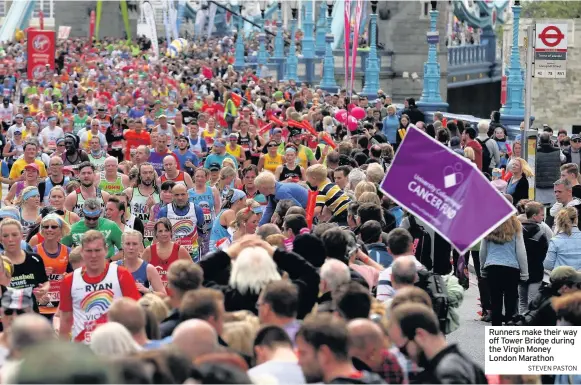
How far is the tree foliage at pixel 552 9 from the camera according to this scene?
288 ft

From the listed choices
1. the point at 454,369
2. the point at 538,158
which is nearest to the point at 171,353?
the point at 454,369

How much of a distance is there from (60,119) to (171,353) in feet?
64.4

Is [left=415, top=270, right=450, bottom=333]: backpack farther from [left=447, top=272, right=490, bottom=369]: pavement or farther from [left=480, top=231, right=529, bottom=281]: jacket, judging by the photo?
[left=480, top=231, right=529, bottom=281]: jacket

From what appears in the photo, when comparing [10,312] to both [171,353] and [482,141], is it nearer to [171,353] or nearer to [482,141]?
[171,353]

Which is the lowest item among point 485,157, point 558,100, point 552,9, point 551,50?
point 558,100

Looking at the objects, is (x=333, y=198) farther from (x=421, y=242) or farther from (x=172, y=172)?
(x=172, y=172)

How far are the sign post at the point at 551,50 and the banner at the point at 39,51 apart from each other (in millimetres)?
19895

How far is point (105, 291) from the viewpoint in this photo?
9.18 m

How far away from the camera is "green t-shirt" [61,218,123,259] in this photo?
1188 centimetres

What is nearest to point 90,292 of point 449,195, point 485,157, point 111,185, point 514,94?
point 449,195

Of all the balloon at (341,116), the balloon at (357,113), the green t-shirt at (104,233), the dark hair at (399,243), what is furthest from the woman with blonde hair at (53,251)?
the balloon at (357,113)

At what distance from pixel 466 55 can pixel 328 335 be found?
210ft

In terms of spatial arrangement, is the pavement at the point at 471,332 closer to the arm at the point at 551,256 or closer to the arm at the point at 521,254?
the arm at the point at 521,254

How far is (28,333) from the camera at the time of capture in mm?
6078
